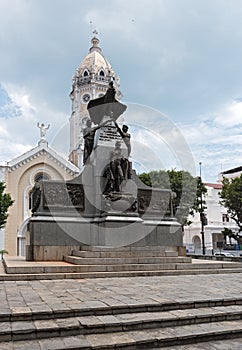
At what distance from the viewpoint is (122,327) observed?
5.56 meters

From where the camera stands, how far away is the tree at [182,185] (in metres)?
35.7

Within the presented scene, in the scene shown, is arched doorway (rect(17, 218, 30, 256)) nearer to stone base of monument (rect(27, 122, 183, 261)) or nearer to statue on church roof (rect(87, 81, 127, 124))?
statue on church roof (rect(87, 81, 127, 124))

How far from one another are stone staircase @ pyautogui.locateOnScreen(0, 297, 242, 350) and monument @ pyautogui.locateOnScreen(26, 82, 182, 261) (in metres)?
7.19

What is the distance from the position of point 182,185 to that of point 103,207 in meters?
24.8

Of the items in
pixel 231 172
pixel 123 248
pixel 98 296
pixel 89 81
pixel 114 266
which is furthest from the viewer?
pixel 231 172

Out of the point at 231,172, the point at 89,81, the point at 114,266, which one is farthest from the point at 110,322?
the point at 231,172

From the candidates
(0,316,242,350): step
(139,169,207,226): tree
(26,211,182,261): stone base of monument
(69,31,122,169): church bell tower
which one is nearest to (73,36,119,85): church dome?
(69,31,122,169): church bell tower

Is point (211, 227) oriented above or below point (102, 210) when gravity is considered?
below

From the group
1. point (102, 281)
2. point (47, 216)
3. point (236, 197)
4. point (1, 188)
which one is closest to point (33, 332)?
point (102, 281)

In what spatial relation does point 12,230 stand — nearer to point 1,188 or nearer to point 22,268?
point 1,188

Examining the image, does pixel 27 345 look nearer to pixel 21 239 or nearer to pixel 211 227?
pixel 21 239

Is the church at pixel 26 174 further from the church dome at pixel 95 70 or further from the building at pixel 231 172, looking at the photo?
the building at pixel 231 172

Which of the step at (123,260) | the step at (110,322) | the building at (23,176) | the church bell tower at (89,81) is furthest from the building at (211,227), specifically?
the step at (110,322)

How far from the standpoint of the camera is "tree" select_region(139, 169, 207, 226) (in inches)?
Answer: 1406
